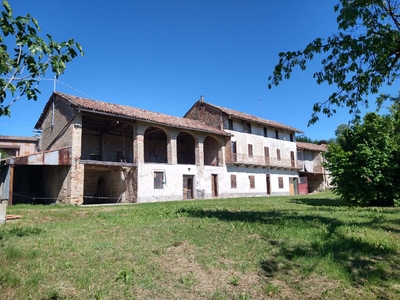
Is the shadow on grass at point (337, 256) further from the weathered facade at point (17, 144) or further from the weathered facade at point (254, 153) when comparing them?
the weathered facade at point (17, 144)

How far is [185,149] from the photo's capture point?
32250 mm

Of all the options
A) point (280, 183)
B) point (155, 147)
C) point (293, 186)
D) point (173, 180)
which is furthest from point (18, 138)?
point (293, 186)

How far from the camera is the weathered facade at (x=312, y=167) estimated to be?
39.1 metres

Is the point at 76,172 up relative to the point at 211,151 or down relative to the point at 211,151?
down

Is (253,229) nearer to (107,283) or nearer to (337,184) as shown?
(107,283)

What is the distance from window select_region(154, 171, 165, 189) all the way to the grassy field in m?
15.5

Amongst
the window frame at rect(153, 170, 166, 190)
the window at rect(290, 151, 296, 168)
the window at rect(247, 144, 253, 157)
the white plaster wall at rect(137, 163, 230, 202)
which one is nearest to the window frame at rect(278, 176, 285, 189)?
the window at rect(290, 151, 296, 168)

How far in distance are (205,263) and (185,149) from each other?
90.2 ft

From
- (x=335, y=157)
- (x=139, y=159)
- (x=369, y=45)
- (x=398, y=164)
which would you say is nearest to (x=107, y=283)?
(x=369, y=45)

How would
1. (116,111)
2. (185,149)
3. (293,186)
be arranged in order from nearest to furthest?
1. (116,111)
2. (185,149)
3. (293,186)

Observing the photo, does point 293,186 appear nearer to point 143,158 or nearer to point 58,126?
point 143,158

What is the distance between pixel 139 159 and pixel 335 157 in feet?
44.8

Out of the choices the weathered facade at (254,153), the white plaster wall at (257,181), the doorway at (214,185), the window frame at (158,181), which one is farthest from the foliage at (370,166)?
the white plaster wall at (257,181)

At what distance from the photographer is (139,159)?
72.2 ft
